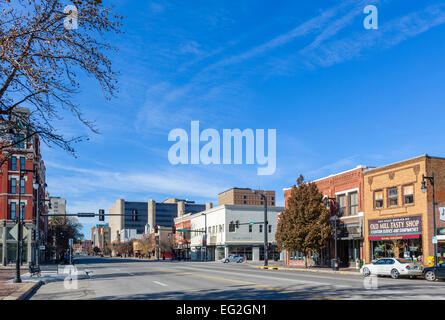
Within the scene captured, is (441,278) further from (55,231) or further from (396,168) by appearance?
(55,231)

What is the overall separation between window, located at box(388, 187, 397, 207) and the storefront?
1.43 m

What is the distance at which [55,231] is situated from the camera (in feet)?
315

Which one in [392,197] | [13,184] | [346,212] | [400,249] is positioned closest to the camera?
[400,249]

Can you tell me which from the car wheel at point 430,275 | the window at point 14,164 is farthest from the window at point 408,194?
the window at point 14,164

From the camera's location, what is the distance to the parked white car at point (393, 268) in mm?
29545

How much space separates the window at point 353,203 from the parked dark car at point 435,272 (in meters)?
16.3

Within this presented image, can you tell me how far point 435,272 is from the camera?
27484 mm

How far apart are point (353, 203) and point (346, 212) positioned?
1.26 meters

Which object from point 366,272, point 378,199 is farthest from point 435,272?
point 378,199

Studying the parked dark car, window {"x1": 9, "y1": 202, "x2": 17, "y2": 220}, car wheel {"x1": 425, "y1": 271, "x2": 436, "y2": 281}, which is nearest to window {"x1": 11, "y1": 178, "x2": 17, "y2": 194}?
window {"x1": 9, "y1": 202, "x2": 17, "y2": 220}

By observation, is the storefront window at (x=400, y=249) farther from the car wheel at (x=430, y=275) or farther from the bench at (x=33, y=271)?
the bench at (x=33, y=271)

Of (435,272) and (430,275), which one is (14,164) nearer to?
(430,275)

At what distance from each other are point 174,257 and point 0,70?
106 m
